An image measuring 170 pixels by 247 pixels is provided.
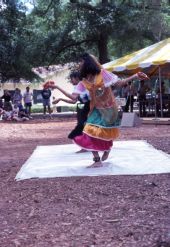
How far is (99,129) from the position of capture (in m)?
6.94

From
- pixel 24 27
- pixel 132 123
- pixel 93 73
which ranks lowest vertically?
pixel 132 123

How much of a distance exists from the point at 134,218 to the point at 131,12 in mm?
25747

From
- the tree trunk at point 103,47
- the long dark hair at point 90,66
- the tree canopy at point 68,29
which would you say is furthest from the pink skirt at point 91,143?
the tree trunk at point 103,47

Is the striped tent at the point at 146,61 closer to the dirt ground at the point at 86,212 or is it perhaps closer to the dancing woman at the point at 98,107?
the dancing woman at the point at 98,107

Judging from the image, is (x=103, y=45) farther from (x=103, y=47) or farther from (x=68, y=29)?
(x=68, y=29)

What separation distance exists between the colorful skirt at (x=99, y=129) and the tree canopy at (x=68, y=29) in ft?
67.2

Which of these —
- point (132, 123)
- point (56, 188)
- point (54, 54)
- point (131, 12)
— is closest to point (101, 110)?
point (56, 188)

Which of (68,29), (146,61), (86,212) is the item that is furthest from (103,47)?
(86,212)

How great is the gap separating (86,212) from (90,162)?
2.95 metres

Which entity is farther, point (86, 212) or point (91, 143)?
point (91, 143)

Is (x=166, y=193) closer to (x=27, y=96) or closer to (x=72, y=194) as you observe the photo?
(x=72, y=194)

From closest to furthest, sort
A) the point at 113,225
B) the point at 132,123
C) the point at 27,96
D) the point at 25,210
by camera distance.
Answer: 1. the point at 113,225
2. the point at 25,210
3. the point at 132,123
4. the point at 27,96

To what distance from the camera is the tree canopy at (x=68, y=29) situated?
2845cm

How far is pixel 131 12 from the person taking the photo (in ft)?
95.0
